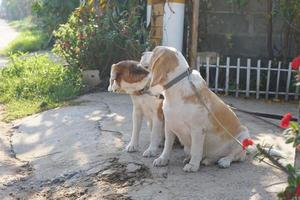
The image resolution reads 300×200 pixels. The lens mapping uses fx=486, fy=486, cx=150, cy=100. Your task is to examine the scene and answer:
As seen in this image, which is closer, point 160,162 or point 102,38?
point 160,162

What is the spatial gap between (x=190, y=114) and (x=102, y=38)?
17.5 ft

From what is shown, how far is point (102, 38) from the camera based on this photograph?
9164 mm

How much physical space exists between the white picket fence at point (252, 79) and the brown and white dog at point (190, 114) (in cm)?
437

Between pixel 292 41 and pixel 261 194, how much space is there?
615 cm

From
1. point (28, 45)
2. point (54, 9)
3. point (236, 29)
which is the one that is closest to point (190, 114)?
point (236, 29)

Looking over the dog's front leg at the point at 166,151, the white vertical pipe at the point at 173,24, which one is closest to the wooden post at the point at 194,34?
the white vertical pipe at the point at 173,24

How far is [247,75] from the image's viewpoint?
870cm

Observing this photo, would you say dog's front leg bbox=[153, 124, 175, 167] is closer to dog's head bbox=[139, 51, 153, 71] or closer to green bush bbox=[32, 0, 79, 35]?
A: dog's head bbox=[139, 51, 153, 71]

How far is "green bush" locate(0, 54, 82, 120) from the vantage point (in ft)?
26.4

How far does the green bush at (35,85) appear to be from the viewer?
805 centimetres

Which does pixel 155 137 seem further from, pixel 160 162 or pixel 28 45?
pixel 28 45

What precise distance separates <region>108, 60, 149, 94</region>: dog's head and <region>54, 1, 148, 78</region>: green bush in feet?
14.5

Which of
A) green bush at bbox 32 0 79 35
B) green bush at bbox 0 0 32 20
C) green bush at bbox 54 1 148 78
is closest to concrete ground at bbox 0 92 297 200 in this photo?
green bush at bbox 54 1 148 78

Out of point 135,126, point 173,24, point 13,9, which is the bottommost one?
point 135,126
